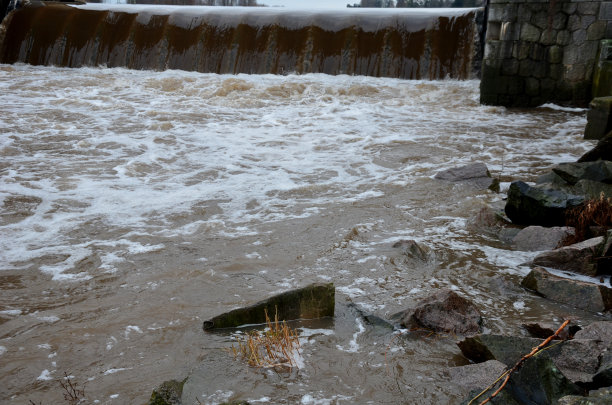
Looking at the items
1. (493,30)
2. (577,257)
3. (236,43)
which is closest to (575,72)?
(493,30)

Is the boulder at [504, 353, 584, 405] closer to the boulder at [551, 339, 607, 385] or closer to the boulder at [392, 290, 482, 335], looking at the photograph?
the boulder at [551, 339, 607, 385]

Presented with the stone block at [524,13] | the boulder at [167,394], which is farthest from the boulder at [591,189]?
the stone block at [524,13]

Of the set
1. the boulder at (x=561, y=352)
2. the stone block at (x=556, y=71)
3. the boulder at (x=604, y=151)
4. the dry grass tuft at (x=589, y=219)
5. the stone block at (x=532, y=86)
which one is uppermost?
the stone block at (x=556, y=71)

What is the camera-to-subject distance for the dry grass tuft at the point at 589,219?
509cm

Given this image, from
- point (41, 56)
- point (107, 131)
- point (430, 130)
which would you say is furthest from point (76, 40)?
point (430, 130)

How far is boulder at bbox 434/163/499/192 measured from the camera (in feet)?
23.5

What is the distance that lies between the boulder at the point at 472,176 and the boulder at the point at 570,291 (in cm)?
292

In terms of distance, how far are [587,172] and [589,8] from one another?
21.0 feet

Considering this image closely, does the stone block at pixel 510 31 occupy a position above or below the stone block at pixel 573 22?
below

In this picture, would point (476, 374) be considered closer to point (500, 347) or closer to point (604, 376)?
point (500, 347)

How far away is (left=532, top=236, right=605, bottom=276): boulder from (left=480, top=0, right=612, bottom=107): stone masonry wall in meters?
8.21

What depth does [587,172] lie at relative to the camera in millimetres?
6457

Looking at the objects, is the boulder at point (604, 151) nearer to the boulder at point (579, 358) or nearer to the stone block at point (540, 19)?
the boulder at point (579, 358)

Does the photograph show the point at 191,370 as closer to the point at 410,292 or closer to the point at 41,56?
the point at 410,292
